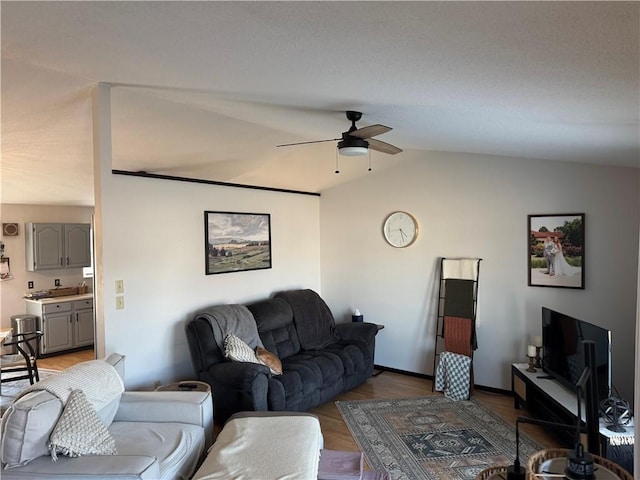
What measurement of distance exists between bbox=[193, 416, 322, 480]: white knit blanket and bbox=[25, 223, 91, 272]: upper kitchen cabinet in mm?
4897

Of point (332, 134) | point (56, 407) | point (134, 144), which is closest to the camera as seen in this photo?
point (56, 407)

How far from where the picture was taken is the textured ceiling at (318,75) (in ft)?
4.44

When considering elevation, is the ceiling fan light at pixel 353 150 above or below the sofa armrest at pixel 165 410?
above

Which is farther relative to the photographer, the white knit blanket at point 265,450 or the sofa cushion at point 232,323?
the sofa cushion at point 232,323

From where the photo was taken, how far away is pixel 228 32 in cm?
168

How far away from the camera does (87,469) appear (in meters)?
2.02

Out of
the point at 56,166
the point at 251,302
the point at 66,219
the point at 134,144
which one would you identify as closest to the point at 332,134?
the point at 134,144

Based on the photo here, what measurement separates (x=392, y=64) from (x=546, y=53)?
1.99 ft

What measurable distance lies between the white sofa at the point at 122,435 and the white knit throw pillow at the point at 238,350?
29.9 inches

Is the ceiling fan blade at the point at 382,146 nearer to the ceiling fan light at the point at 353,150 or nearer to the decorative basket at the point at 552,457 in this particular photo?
the ceiling fan light at the point at 353,150

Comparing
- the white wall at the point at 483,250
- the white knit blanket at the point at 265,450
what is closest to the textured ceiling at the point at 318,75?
the white wall at the point at 483,250

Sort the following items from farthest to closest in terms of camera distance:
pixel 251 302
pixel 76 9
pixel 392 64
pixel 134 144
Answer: pixel 251 302 < pixel 134 144 < pixel 392 64 < pixel 76 9

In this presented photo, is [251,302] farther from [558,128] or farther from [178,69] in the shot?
[558,128]

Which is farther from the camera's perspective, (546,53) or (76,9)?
(76,9)
